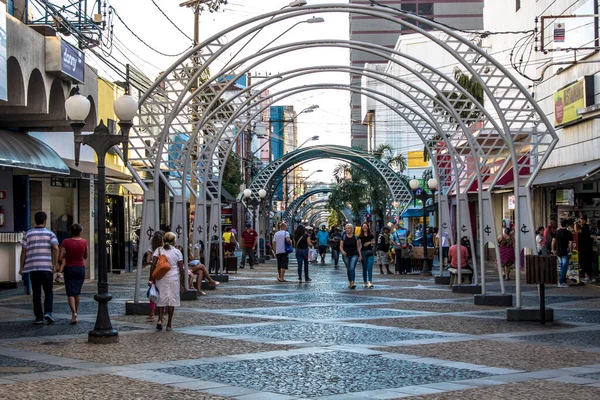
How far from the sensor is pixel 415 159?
8012 cm

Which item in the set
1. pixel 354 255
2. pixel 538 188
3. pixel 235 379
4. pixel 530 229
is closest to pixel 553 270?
pixel 530 229

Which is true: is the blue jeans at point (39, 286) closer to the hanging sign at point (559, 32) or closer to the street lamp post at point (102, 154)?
the street lamp post at point (102, 154)

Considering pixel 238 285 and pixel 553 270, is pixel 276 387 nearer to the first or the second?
pixel 553 270

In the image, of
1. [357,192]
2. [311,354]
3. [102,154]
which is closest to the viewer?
[311,354]

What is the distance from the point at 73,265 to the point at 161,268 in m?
2.00

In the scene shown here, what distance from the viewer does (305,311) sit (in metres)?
18.1

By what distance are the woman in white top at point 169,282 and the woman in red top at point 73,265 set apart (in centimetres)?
154

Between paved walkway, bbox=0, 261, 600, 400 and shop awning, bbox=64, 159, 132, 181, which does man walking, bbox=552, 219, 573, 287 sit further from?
shop awning, bbox=64, 159, 132, 181

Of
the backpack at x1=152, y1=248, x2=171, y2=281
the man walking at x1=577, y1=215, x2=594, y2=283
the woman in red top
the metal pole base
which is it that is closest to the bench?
the man walking at x1=577, y1=215, x2=594, y2=283

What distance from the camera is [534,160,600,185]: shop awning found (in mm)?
24519

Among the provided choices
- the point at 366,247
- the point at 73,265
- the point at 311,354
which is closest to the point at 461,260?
the point at 366,247

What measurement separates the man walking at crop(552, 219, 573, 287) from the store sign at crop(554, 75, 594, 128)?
4275mm

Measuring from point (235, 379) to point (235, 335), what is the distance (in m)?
4.00

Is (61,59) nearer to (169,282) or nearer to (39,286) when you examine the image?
(39,286)
